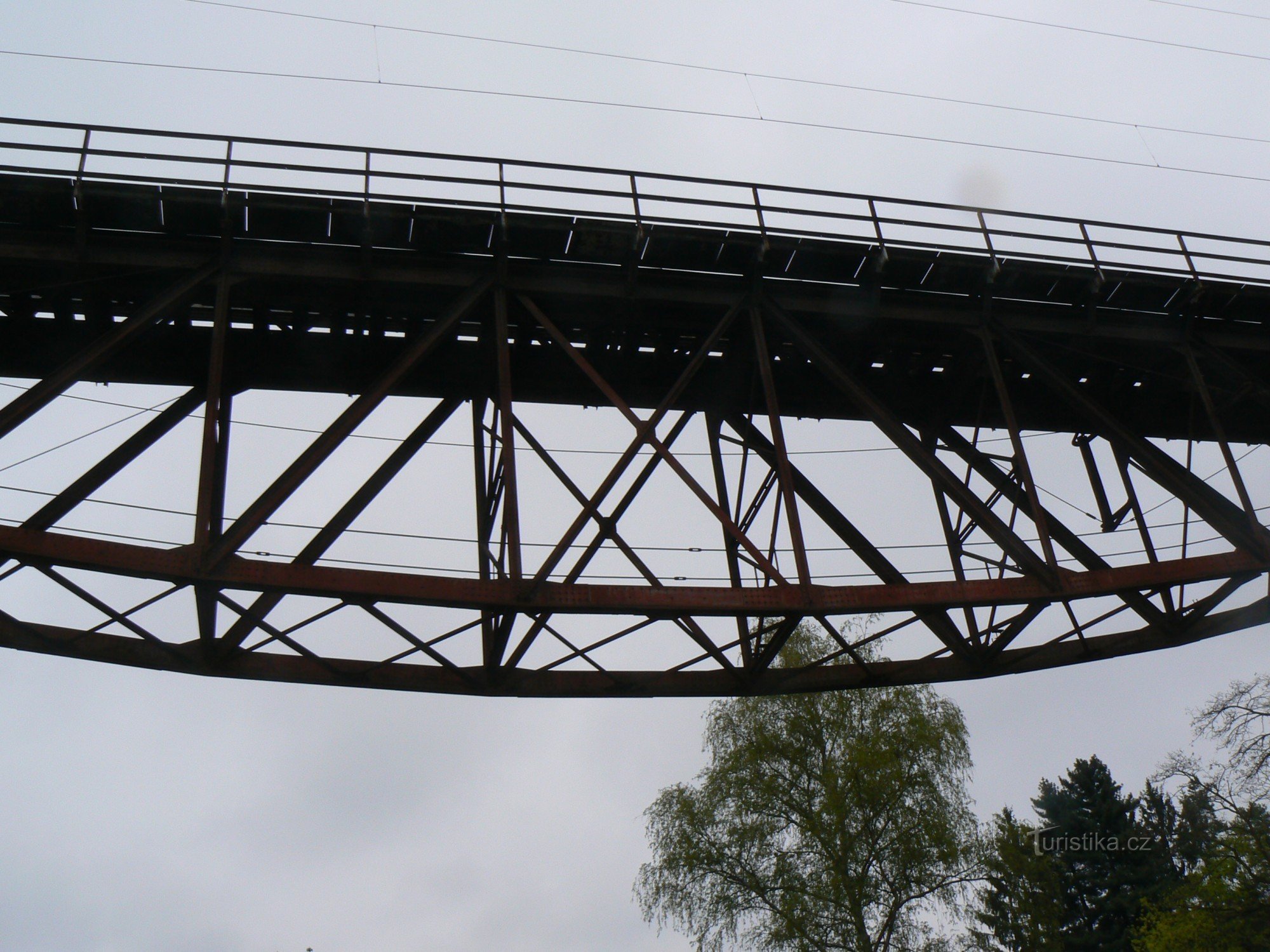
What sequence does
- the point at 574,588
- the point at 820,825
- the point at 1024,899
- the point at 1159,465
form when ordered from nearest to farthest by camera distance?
the point at 574,588 → the point at 1159,465 → the point at 820,825 → the point at 1024,899

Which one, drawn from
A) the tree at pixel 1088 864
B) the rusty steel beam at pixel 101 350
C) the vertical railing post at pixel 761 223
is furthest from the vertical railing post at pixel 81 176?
the tree at pixel 1088 864

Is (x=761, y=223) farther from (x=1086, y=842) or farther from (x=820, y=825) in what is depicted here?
(x=1086, y=842)

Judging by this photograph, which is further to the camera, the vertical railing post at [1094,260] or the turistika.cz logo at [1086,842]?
the turistika.cz logo at [1086,842]

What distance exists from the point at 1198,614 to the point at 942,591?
145 inches

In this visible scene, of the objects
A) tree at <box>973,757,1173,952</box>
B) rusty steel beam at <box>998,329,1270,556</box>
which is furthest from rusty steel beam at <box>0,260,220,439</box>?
tree at <box>973,757,1173,952</box>

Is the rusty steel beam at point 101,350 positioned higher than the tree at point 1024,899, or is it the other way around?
A: the rusty steel beam at point 101,350

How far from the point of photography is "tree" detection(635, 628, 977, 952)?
19.3 metres

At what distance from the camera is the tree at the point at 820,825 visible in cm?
1928

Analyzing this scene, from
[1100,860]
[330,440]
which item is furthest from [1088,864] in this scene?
[330,440]

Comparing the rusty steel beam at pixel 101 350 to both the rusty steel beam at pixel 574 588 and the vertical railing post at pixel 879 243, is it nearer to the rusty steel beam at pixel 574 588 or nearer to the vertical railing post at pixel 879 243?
the rusty steel beam at pixel 574 588

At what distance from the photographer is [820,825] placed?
65.4 feet

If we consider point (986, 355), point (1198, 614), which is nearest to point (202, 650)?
point (986, 355)

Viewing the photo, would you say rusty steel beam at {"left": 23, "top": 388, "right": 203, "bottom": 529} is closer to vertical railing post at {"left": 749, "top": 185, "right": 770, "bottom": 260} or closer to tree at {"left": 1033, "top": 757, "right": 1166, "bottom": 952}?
vertical railing post at {"left": 749, "top": 185, "right": 770, "bottom": 260}

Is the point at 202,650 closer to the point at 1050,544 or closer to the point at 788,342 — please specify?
the point at 788,342
